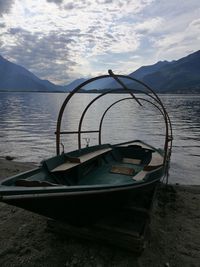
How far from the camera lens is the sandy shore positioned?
18.9ft

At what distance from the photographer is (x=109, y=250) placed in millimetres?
6137

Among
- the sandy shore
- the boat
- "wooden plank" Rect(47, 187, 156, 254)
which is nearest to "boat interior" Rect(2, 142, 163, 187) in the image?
the boat

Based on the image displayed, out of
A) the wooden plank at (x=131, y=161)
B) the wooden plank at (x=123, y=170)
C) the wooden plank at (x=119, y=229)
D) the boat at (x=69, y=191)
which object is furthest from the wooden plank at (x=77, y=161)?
the wooden plank at (x=119, y=229)

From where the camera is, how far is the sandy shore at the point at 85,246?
5773mm

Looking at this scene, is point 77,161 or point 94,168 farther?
point 94,168

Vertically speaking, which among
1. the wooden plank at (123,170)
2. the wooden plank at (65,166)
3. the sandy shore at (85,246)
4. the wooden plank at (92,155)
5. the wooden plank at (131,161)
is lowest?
the sandy shore at (85,246)

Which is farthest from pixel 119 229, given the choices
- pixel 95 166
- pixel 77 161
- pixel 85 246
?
pixel 95 166

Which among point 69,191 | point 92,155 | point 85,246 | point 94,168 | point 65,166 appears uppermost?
point 69,191

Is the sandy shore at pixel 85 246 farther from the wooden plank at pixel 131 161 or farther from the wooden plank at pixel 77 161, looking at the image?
the wooden plank at pixel 131 161

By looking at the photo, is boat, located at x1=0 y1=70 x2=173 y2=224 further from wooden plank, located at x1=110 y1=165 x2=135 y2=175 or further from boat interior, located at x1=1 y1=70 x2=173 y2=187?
wooden plank, located at x1=110 y1=165 x2=135 y2=175

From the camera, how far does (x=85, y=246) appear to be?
20.6 ft

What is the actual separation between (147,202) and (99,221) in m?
2.50

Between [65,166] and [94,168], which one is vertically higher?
[65,166]

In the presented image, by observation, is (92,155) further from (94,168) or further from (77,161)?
(77,161)
